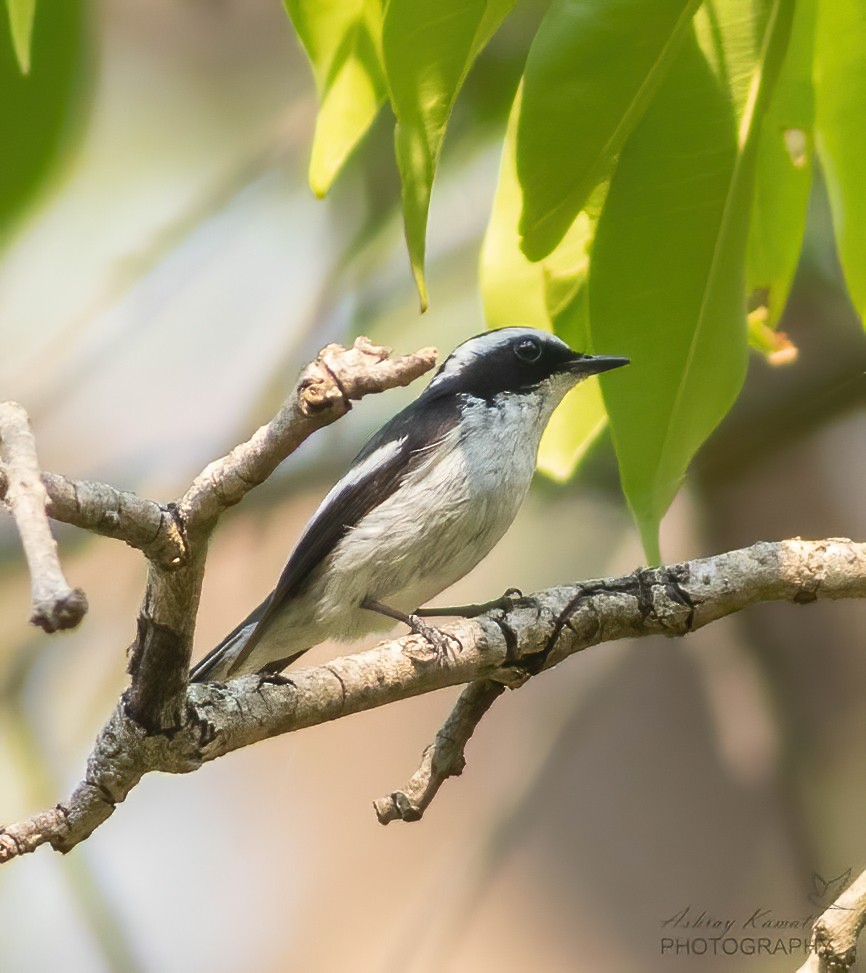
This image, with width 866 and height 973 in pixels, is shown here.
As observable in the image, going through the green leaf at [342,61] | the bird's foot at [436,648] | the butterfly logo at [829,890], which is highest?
the green leaf at [342,61]

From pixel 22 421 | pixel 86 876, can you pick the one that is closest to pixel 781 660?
pixel 86 876

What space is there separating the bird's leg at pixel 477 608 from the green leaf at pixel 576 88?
0.49 metres

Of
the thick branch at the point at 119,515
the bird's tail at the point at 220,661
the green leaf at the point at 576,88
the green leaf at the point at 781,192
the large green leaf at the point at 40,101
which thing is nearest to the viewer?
the thick branch at the point at 119,515

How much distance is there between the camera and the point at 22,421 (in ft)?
2.63

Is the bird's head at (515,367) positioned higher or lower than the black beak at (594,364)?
higher

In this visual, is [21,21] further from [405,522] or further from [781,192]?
[781,192]

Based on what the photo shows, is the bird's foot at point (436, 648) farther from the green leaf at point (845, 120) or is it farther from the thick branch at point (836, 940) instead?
the green leaf at point (845, 120)

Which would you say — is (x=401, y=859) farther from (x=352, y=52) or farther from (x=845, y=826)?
(x=352, y=52)

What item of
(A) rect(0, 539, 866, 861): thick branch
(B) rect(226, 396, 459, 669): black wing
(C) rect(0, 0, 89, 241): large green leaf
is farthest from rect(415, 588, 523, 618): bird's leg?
(C) rect(0, 0, 89, 241): large green leaf

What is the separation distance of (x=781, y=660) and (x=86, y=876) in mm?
2088

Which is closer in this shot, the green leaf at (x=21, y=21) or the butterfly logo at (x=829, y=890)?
the green leaf at (x=21, y=21)

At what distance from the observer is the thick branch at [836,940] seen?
1087 mm

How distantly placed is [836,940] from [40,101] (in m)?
3.03

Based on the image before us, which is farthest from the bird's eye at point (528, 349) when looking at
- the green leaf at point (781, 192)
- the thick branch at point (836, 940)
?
the thick branch at point (836, 940)
